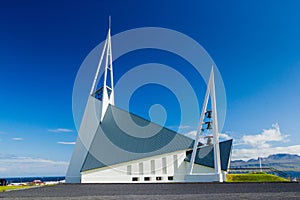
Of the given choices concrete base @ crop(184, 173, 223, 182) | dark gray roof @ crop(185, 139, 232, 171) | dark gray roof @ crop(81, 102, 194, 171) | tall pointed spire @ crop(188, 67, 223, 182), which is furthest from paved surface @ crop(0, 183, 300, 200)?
dark gray roof @ crop(185, 139, 232, 171)

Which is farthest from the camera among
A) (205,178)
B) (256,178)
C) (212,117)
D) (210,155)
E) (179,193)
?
(210,155)

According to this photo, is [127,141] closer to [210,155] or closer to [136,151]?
[136,151]

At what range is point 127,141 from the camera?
29.5 m

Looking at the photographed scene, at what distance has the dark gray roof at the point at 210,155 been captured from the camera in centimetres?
2897

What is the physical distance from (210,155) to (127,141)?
933 centimetres

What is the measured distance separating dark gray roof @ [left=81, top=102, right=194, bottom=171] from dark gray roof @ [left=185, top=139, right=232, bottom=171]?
1509 mm

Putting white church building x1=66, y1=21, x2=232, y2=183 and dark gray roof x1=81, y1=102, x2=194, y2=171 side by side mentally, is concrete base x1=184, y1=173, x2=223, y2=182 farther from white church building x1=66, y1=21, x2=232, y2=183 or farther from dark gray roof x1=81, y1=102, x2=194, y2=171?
dark gray roof x1=81, y1=102, x2=194, y2=171

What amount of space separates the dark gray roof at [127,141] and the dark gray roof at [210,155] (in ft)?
4.95

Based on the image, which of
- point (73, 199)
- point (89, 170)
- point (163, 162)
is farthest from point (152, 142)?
point (73, 199)

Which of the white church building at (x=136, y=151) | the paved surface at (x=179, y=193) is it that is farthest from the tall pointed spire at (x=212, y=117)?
the paved surface at (x=179, y=193)

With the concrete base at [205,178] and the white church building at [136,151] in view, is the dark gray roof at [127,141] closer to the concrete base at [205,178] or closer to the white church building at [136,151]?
the white church building at [136,151]

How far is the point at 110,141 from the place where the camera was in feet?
98.3

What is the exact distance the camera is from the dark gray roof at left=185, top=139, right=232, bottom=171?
29.0 metres

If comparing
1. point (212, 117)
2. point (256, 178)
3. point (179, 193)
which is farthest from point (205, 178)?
point (179, 193)
